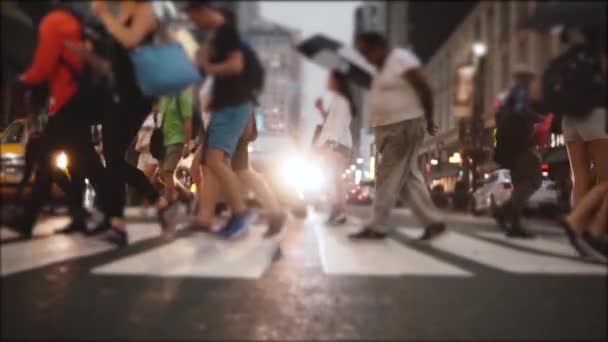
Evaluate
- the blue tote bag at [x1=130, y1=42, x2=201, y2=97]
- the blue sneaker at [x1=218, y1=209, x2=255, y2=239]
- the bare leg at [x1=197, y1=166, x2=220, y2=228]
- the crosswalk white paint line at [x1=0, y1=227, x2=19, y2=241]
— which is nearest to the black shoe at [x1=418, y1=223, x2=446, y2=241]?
the blue sneaker at [x1=218, y1=209, x2=255, y2=239]

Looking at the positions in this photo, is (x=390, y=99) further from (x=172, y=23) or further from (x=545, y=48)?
(x=172, y=23)

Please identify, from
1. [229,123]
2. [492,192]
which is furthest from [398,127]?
[492,192]

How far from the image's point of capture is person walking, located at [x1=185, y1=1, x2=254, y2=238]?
2.49 m

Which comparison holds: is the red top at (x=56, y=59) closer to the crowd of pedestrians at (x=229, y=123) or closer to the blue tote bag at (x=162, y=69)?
the crowd of pedestrians at (x=229, y=123)

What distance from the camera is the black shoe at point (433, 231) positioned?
304cm

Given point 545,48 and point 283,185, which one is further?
point 283,185

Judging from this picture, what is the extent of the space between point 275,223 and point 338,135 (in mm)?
660

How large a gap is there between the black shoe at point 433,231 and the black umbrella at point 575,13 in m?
0.81

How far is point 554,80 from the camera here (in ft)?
7.02

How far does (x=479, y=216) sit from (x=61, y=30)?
238 centimetres

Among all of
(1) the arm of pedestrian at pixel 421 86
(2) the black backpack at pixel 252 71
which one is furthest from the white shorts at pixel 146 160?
(1) the arm of pedestrian at pixel 421 86

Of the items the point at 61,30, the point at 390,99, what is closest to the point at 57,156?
the point at 61,30

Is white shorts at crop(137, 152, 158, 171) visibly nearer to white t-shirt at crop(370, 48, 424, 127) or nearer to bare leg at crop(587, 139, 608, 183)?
white t-shirt at crop(370, 48, 424, 127)

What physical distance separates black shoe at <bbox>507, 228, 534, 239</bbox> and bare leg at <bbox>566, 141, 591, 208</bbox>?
367 millimetres
